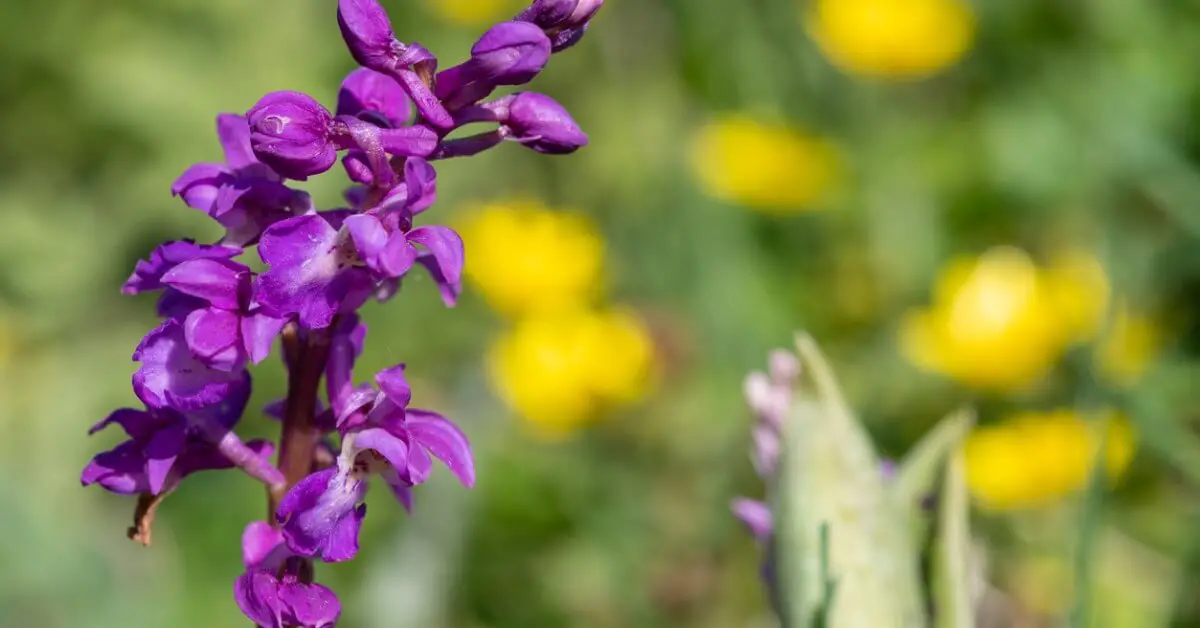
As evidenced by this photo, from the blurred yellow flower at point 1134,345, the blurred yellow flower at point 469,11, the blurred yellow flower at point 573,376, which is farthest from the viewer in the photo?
the blurred yellow flower at point 469,11

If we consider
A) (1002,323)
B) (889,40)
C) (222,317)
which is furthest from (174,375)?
(889,40)

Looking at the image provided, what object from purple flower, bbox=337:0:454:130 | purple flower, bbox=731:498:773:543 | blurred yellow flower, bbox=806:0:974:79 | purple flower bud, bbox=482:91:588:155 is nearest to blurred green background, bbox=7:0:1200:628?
blurred yellow flower, bbox=806:0:974:79

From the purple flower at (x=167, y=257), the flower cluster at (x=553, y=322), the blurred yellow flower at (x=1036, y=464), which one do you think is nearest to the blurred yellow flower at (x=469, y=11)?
the flower cluster at (x=553, y=322)

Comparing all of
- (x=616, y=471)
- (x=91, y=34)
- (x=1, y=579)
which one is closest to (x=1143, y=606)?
(x=616, y=471)

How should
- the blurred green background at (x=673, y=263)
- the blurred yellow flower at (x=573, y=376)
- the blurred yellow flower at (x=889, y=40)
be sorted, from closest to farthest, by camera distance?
the blurred green background at (x=673, y=263), the blurred yellow flower at (x=573, y=376), the blurred yellow flower at (x=889, y=40)

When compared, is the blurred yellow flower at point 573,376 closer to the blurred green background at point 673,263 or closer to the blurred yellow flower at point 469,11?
the blurred green background at point 673,263

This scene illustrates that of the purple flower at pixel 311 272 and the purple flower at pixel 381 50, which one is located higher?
the purple flower at pixel 381 50
